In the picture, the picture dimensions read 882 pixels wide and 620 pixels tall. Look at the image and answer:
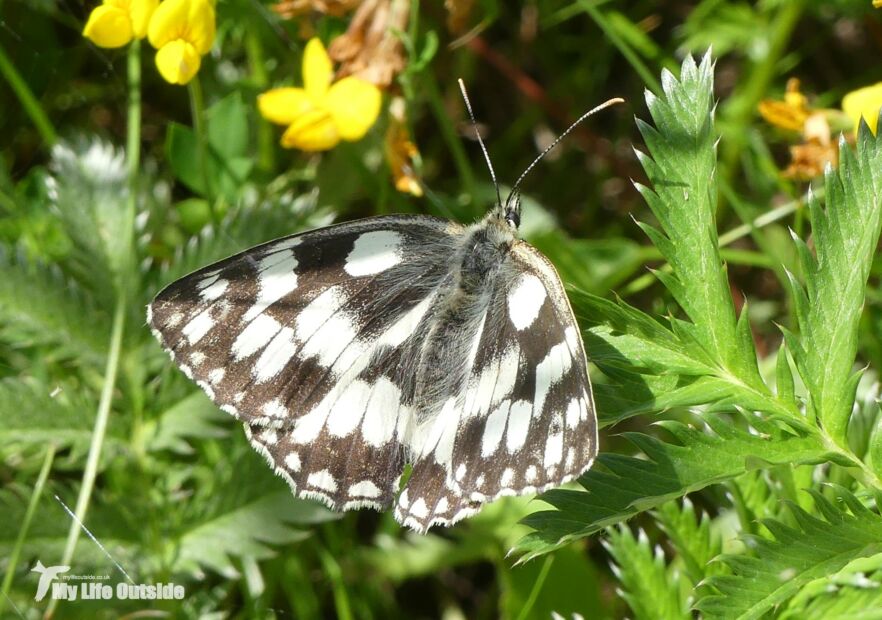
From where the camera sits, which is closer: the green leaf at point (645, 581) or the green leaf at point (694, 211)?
the green leaf at point (694, 211)

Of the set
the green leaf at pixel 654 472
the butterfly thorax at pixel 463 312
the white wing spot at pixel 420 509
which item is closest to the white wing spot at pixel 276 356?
the butterfly thorax at pixel 463 312

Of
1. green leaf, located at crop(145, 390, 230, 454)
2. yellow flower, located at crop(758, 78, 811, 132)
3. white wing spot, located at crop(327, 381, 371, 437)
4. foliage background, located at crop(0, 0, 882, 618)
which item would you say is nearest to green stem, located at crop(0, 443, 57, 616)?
foliage background, located at crop(0, 0, 882, 618)

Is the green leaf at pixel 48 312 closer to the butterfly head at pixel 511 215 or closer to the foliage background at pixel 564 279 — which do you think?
the foliage background at pixel 564 279

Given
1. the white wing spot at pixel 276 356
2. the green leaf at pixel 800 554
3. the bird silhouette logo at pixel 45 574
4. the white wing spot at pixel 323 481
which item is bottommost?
the green leaf at pixel 800 554

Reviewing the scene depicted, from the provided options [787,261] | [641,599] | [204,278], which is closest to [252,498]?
[204,278]

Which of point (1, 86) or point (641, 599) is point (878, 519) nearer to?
point (641, 599)

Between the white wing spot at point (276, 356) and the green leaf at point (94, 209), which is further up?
the green leaf at point (94, 209)

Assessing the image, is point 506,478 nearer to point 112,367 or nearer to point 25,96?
point 112,367

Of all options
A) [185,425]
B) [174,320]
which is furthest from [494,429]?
[185,425]
